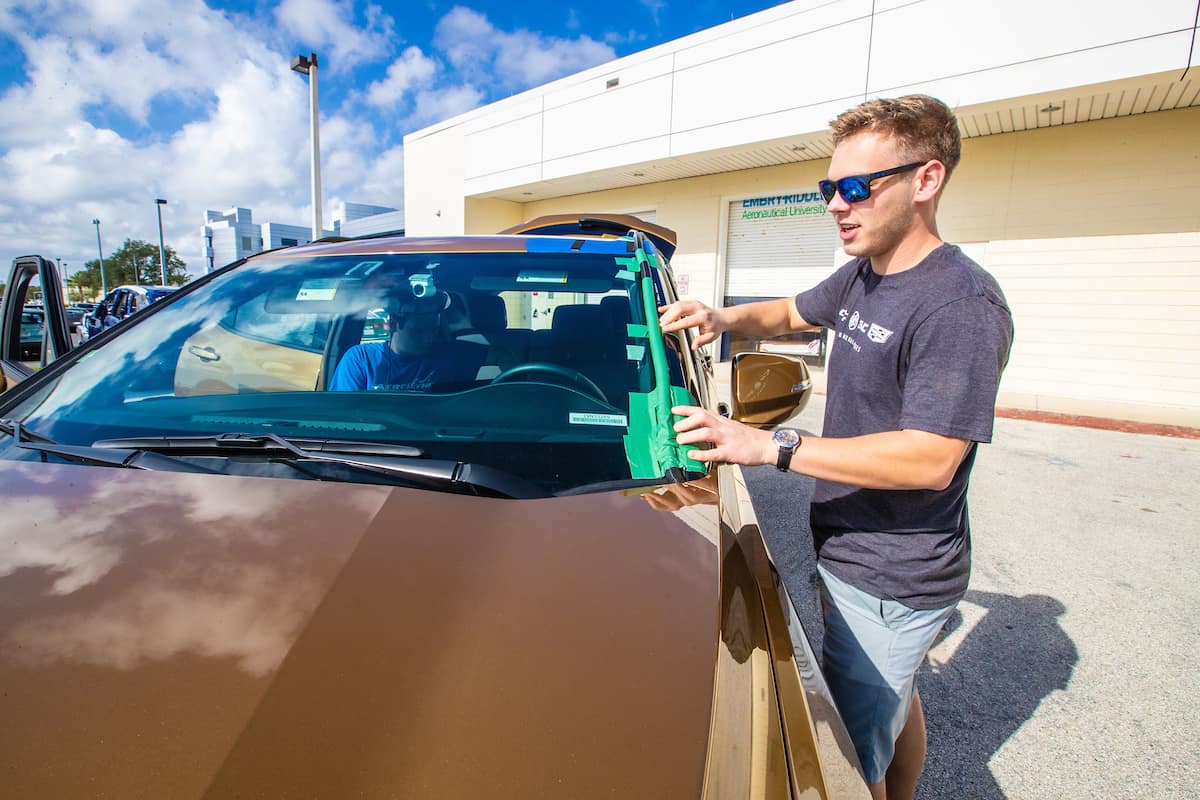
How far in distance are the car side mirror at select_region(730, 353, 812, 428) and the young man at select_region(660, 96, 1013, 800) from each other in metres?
0.11

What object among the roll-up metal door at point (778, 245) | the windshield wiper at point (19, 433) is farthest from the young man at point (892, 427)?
the roll-up metal door at point (778, 245)

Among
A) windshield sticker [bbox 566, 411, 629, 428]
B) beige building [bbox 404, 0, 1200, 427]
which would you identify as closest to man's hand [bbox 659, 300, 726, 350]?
windshield sticker [bbox 566, 411, 629, 428]

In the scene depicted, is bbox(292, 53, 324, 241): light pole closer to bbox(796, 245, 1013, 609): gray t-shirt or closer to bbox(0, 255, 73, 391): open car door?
bbox(0, 255, 73, 391): open car door

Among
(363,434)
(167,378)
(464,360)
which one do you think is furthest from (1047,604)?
(167,378)

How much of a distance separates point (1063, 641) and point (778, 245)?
32.8 feet

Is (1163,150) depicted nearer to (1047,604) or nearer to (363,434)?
(1047,604)

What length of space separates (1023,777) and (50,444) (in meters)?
3.07

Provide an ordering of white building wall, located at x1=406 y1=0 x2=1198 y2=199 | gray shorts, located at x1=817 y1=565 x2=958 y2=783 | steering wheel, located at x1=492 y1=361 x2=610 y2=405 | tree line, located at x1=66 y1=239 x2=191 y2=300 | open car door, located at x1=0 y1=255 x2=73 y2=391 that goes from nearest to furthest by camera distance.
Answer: gray shorts, located at x1=817 y1=565 x2=958 y2=783
steering wheel, located at x1=492 y1=361 x2=610 y2=405
open car door, located at x1=0 y1=255 x2=73 y2=391
white building wall, located at x1=406 y1=0 x2=1198 y2=199
tree line, located at x1=66 y1=239 x2=191 y2=300

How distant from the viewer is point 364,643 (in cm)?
93

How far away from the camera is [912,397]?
4.28 ft

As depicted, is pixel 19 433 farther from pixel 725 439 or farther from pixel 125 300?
pixel 125 300

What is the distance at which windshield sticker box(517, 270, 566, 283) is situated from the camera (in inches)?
80.7

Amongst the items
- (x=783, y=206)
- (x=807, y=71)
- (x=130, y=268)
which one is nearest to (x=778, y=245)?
(x=783, y=206)

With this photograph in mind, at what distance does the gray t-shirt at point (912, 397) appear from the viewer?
1.27m
